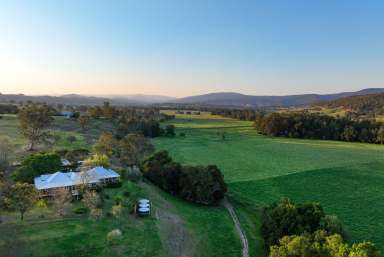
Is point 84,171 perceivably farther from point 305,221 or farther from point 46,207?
point 305,221

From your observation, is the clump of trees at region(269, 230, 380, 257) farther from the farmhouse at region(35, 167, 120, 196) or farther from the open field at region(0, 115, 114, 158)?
the open field at region(0, 115, 114, 158)

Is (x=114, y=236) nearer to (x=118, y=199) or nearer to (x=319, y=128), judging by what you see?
(x=118, y=199)

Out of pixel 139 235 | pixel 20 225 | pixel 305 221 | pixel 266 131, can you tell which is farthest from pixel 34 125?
pixel 266 131

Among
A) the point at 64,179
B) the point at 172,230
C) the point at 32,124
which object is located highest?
the point at 32,124

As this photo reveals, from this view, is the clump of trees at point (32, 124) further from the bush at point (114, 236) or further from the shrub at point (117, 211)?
the bush at point (114, 236)

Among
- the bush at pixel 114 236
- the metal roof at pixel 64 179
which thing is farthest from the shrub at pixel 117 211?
the metal roof at pixel 64 179

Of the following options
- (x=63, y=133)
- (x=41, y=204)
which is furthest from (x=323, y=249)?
(x=63, y=133)

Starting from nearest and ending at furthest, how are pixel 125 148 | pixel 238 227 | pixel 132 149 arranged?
1. pixel 238 227
2. pixel 125 148
3. pixel 132 149
